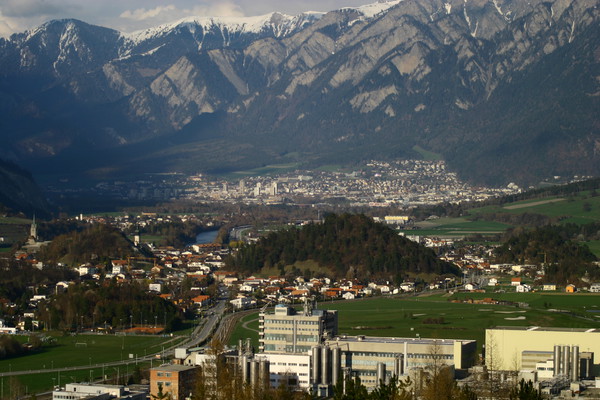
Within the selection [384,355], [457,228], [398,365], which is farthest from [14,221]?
[398,365]

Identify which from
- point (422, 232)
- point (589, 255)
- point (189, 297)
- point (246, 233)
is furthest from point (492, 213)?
point (189, 297)

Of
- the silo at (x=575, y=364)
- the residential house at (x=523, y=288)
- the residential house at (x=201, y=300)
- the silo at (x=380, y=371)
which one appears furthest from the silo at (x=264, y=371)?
the residential house at (x=523, y=288)

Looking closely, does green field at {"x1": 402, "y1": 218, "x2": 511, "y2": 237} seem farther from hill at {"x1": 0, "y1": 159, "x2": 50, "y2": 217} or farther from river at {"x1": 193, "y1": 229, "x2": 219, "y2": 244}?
hill at {"x1": 0, "y1": 159, "x2": 50, "y2": 217}

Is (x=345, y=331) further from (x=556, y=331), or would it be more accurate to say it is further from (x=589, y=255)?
(x=589, y=255)

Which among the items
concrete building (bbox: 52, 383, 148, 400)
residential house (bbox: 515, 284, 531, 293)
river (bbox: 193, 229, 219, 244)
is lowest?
concrete building (bbox: 52, 383, 148, 400)

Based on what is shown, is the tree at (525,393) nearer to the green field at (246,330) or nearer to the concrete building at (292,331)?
the concrete building at (292,331)

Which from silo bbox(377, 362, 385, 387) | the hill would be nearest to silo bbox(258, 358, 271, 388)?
silo bbox(377, 362, 385, 387)

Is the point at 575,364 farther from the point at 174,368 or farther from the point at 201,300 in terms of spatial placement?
the point at 201,300
